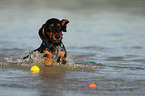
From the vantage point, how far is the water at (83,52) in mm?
5480

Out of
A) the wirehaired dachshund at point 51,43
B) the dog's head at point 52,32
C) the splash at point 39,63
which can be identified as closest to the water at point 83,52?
the splash at point 39,63

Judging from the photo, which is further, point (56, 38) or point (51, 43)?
point (51, 43)

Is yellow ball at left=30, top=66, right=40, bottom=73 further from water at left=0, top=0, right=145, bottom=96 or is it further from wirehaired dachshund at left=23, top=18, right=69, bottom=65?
wirehaired dachshund at left=23, top=18, right=69, bottom=65

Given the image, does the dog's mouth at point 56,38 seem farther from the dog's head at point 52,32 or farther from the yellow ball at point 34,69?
the yellow ball at point 34,69

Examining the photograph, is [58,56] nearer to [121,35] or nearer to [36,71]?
[36,71]

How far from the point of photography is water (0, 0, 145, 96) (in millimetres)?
5480

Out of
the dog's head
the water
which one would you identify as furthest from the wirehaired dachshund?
the water

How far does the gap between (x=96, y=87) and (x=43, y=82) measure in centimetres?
85

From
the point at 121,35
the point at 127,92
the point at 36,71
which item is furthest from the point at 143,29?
the point at 127,92

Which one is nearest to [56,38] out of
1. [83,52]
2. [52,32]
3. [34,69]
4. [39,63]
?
[52,32]

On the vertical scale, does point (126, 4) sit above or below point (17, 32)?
above

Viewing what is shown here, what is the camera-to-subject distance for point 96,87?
550 centimetres

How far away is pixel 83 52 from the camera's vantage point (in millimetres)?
9469

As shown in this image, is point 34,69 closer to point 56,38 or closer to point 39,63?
point 39,63
